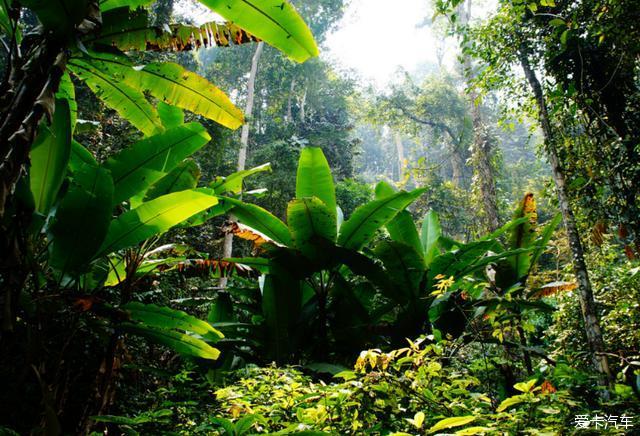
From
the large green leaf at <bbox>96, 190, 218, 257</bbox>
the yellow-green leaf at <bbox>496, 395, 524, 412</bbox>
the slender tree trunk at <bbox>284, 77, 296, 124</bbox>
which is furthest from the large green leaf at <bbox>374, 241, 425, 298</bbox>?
the slender tree trunk at <bbox>284, 77, 296, 124</bbox>

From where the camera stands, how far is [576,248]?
3234mm

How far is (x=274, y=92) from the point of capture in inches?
714

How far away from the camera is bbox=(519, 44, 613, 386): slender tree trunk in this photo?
286cm

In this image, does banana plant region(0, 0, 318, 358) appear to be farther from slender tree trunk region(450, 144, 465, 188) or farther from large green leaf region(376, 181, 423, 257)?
slender tree trunk region(450, 144, 465, 188)

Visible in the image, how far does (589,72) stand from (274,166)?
34.8ft

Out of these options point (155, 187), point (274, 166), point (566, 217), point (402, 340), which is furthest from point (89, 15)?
point (274, 166)

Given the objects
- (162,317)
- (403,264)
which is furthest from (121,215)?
(403,264)

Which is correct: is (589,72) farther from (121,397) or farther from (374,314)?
(121,397)

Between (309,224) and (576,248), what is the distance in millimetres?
2173

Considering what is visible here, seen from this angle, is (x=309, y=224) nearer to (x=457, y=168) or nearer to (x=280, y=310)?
(x=280, y=310)

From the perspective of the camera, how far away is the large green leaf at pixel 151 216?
205 cm

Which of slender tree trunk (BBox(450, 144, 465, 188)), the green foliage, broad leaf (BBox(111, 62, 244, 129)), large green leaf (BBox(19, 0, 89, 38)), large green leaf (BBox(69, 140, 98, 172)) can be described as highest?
slender tree trunk (BBox(450, 144, 465, 188))

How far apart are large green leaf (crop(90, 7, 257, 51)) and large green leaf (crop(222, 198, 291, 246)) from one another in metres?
1.18

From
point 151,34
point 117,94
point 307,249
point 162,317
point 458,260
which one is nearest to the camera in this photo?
point 162,317
